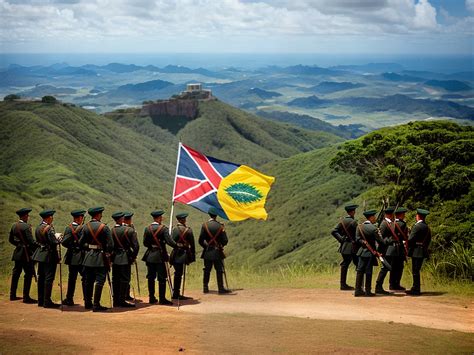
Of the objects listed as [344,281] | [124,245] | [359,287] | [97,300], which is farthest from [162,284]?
[344,281]

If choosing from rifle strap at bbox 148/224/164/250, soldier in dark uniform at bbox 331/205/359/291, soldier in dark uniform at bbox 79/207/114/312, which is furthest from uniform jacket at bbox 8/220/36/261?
soldier in dark uniform at bbox 331/205/359/291

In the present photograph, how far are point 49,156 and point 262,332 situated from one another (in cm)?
8057

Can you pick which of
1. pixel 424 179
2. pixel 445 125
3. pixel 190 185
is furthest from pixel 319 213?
pixel 190 185

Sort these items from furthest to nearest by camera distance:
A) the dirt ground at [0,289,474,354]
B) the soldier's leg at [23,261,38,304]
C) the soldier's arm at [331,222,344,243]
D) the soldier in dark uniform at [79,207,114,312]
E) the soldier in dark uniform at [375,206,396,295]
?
the soldier's arm at [331,222,344,243]
the soldier in dark uniform at [375,206,396,295]
the soldier's leg at [23,261,38,304]
the soldier in dark uniform at [79,207,114,312]
the dirt ground at [0,289,474,354]

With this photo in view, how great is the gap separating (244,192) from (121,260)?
395 centimetres

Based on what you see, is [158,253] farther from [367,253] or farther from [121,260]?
[367,253]

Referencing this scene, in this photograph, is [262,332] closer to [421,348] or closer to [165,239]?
[421,348]

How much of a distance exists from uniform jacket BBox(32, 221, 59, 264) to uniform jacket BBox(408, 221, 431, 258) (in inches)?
365

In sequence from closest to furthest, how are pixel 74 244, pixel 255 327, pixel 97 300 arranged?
pixel 255 327 → pixel 97 300 → pixel 74 244

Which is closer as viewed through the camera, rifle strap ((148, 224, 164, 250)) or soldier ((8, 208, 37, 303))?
soldier ((8, 208, 37, 303))

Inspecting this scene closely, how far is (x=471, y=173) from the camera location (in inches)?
937

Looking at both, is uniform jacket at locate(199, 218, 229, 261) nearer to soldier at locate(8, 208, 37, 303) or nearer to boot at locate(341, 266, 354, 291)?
boot at locate(341, 266, 354, 291)

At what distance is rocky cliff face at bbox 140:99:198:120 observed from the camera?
523 feet

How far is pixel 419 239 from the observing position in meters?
16.9
